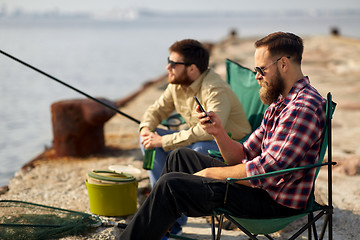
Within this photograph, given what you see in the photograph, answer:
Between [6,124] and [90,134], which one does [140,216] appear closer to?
[90,134]

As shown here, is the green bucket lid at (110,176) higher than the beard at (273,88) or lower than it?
lower

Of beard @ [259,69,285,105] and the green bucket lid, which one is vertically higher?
beard @ [259,69,285,105]

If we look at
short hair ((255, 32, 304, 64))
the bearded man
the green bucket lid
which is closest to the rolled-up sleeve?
short hair ((255, 32, 304, 64))

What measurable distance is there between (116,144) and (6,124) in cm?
450

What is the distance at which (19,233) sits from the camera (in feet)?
10.2

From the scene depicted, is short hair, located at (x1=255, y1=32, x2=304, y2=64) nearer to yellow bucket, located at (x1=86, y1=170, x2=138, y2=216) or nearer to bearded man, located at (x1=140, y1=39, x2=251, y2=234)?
bearded man, located at (x1=140, y1=39, x2=251, y2=234)

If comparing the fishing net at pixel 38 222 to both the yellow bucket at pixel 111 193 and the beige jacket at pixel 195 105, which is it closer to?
the yellow bucket at pixel 111 193

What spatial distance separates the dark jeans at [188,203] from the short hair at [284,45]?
0.72 meters

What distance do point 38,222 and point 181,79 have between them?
1.42 meters

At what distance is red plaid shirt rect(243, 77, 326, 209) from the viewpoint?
7.91ft

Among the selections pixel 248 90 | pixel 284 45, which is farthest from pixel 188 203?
pixel 248 90

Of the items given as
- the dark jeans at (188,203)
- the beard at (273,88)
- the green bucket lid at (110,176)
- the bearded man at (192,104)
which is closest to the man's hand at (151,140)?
the bearded man at (192,104)

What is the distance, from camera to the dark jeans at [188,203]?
2498 mm

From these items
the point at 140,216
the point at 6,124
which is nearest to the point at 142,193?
the point at 140,216
